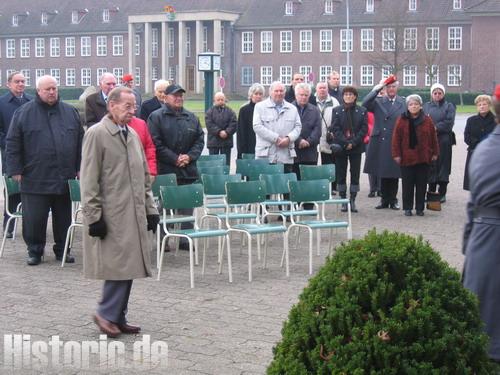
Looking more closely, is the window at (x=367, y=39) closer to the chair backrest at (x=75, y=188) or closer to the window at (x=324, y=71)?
the window at (x=324, y=71)

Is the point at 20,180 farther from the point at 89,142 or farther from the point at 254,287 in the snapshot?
the point at 89,142

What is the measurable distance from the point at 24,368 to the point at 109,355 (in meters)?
0.62

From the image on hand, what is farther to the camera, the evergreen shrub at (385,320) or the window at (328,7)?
the window at (328,7)

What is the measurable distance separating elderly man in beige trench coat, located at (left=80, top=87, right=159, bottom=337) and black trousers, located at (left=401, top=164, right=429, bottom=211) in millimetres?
8313

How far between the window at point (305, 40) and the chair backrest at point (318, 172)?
81.6 meters

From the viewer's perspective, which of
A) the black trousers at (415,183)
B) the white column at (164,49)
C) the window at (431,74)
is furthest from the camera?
the white column at (164,49)

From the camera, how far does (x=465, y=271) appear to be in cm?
577

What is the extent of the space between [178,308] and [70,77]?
102m

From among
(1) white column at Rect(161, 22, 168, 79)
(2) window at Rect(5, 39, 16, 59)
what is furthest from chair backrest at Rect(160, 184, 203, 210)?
(2) window at Rect(5, 39, 16, 59)

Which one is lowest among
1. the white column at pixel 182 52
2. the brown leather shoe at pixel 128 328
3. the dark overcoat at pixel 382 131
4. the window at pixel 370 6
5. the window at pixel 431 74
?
the brown leather shoe at pixel 128 328

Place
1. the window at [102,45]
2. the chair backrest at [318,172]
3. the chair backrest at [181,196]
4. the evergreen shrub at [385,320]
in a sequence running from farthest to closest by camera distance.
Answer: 1. the window at [102,45]
2. the chair backrest at [318,172]
3. the chair backrest at [181,196]
4. the evergreen shrub at [385,320]

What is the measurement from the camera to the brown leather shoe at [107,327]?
25.0 ft

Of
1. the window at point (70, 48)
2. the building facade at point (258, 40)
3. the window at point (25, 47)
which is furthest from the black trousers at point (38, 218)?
the window at point (25, 47)

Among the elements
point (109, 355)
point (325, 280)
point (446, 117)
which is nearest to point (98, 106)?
point (109, 355)
